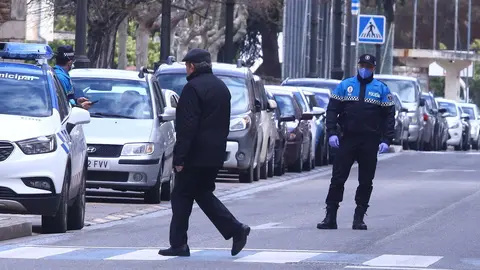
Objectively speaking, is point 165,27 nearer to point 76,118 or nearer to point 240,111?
point 240,111

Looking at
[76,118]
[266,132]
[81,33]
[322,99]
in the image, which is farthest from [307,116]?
[76,118]

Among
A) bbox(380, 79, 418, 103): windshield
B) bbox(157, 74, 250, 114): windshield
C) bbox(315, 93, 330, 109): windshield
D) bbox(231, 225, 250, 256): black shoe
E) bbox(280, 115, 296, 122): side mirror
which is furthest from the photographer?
bbox(380, 79, 418, 103): windshield

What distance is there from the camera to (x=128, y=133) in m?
18.0

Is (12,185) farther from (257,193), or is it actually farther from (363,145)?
(257,193)

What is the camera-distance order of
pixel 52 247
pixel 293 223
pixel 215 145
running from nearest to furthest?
pixel 215 145
pixel 52 247
pixel 293 223

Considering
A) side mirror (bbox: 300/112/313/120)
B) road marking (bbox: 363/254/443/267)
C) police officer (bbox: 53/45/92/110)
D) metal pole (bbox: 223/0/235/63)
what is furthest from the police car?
metal pole (bbox: 223/0/235/63)

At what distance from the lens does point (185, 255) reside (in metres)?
11.6

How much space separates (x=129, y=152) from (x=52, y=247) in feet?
17.6

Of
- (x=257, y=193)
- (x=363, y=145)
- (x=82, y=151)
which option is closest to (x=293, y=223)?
(x=363, y=145)

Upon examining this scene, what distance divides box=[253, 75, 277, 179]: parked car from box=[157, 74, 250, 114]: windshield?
2.62 ft

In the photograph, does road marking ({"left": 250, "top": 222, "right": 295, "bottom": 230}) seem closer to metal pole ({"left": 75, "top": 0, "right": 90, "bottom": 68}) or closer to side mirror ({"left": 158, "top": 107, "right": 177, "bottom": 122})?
side mirror ({"left": 158, "top": 107, "right": 177, "bottom": 122})

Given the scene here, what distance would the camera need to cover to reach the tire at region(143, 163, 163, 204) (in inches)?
715

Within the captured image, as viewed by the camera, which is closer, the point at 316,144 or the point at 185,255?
the point at 185,255

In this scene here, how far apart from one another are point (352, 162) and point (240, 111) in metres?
8.58
